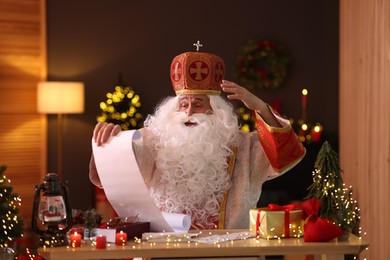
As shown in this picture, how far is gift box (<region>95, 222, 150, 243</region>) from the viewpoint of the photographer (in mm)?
2805

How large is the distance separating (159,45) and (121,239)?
18.8 feet

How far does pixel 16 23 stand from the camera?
25.9 feet

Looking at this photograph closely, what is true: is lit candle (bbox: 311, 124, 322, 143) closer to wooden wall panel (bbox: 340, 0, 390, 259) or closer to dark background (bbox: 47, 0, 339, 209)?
dark background (bbox: 47, 0, 339, 209)

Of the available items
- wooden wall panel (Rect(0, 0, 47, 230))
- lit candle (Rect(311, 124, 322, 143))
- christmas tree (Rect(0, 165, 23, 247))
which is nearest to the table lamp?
wooden wall panel (Rect(0, 0, 47, 230))

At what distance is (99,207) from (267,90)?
2129 millimetres

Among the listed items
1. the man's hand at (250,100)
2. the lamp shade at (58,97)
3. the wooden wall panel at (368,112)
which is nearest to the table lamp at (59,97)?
the lamp shade at (58,97)

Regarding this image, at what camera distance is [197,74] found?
371 centimetres

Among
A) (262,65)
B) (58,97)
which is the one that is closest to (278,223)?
(58,97)

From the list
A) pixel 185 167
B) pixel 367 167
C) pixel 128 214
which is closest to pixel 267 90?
pixel 367 167

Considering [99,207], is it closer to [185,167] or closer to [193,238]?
[185,167]

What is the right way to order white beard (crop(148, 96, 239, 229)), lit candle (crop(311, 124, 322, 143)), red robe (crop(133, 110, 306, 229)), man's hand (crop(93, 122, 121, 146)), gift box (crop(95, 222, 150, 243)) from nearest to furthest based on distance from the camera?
gift box (crop(95, 222, 150, 243)) → man's hand (crop(93, 122, 121, 146)) → red robe (crop(133, 110, 306, 229)) → white beard (crop(148, 96, 239, 229)) → lit candle (crop(311, 124, 322, 143))

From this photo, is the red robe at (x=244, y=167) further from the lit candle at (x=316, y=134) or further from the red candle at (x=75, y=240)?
the lit candle at (x=316, y=134)

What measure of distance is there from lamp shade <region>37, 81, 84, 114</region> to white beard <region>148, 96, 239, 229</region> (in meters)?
3.97

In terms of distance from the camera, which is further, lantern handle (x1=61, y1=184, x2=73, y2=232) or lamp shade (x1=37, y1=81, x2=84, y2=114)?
lamp shade (x1=37, y1=81, x2=84, y2=114)
